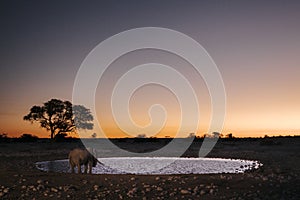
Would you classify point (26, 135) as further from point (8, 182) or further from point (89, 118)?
point (8, 182)

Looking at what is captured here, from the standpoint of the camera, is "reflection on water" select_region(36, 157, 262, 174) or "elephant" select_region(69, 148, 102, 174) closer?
"elephant" select_region(69, 148, 102, 174)

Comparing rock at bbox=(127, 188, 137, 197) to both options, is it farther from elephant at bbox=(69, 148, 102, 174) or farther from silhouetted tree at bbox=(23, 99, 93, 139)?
silhouetted tree at bbox=(23, 99, 93, 139)

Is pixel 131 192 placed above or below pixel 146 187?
below

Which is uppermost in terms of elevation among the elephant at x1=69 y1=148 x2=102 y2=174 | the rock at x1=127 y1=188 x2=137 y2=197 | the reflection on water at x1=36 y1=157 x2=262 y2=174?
the elephant at x1=69 y1=148 x2=102 y2=174

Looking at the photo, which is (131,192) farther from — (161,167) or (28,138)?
(28,138)

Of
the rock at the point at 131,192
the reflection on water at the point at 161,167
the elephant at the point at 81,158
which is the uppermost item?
the elephant at the point at 81,158

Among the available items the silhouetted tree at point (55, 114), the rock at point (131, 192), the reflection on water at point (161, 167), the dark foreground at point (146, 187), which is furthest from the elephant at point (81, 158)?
the silhouetted tree at point (55, 114)

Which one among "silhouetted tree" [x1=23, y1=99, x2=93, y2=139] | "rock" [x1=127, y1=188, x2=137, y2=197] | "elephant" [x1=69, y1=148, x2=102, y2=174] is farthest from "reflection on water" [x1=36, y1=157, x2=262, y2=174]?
"silhouetted tree" [x1=23, y1=99, x2=93, y2=139]

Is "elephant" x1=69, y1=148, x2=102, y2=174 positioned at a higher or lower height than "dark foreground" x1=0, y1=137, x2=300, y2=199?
higher

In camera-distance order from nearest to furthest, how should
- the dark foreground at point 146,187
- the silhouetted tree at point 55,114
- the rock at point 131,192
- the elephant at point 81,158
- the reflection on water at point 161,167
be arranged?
the dark foreground at point 146,187, the rock at point 131,192, the elephant at point 81,158, the reflection on water at point 161,167, the silhouetted tree at point 55,114

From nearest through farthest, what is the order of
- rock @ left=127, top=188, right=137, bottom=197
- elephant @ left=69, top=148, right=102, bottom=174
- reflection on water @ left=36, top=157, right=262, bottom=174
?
rock @ left=127, top=188, right=137, bottom=197 → elephant @ left=69, top=148, right=102, bottom=174 → reflection on water @ left=36, top=157, right=262, bottom=174

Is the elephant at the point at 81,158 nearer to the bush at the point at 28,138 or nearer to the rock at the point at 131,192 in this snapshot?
the rock at the point at 131,192

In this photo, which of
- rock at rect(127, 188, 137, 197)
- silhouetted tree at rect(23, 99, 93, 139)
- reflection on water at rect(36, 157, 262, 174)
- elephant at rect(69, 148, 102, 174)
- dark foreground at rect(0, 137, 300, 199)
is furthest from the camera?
silhouetted tree at rect(23, 99, 93, 139)

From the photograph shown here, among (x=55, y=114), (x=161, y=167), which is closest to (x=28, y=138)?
(x=55, y=114)
